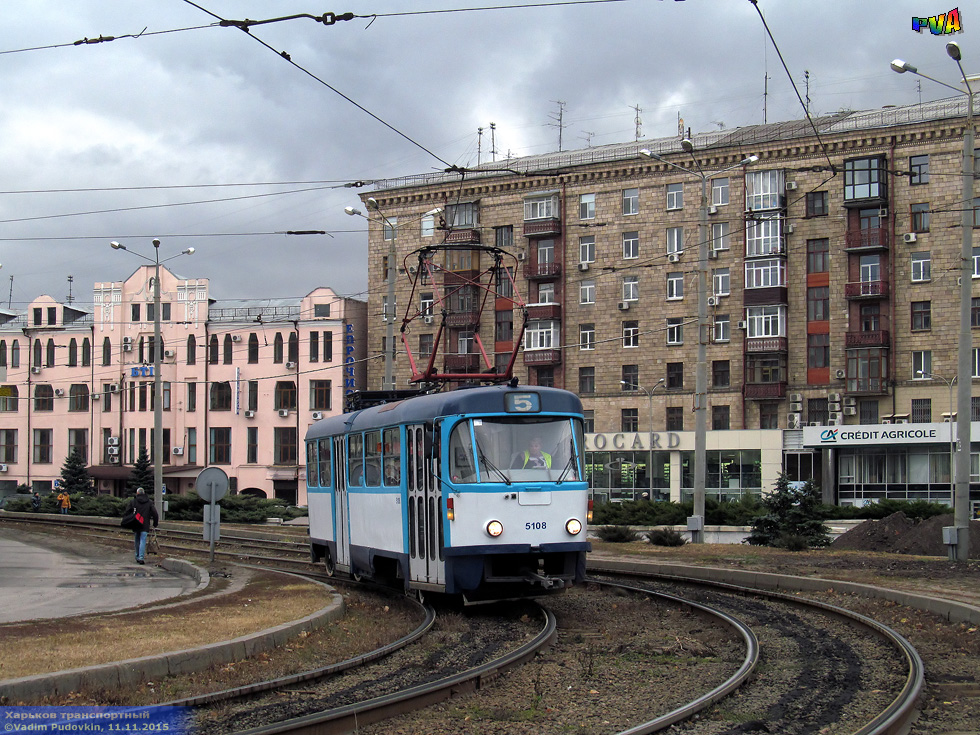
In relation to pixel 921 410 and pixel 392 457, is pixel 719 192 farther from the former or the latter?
pixel 392 457

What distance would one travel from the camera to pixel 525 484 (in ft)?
42.3

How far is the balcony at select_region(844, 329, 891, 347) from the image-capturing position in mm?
49938

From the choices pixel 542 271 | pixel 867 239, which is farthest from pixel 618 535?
pixel 542 271

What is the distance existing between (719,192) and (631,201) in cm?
466

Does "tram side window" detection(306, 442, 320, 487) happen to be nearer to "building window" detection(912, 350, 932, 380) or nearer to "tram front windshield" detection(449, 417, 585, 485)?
"tram front windshield" detection(449, 417, 585, 485)

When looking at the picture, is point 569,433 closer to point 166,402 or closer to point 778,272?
point 778,272

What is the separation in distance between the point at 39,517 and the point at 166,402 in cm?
2833

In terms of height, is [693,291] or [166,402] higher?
[693,291]

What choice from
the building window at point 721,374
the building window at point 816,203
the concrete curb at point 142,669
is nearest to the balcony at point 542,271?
the building window at point 721,374

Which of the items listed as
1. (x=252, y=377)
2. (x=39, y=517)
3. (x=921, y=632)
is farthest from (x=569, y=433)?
(x=252, y=377)

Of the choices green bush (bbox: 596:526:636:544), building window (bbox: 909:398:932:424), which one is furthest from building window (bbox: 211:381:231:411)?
green bush (bbox: 596:526:636:544)

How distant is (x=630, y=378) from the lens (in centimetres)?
5631

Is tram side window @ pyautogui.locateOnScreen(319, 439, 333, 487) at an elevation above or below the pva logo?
below

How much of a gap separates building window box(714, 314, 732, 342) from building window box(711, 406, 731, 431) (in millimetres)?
3374
